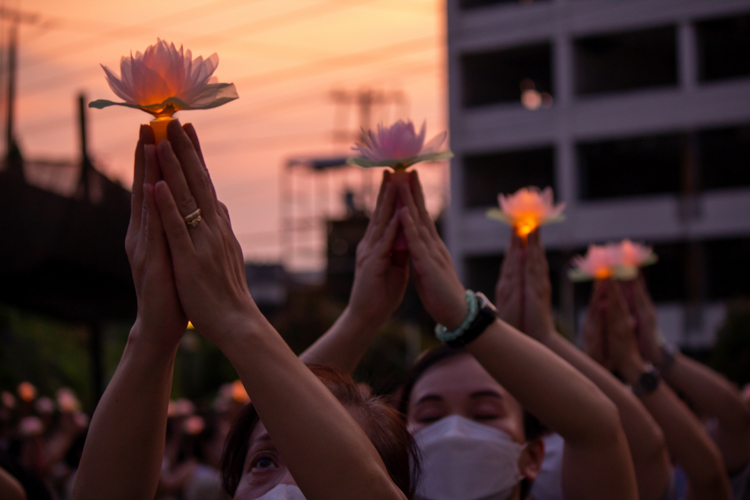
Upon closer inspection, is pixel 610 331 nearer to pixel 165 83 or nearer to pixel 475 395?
pixel 475 395

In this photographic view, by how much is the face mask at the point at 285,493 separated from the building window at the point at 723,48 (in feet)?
95.8

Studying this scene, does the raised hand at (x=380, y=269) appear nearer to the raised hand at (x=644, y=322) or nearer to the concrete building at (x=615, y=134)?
the raised hand at (x=644, y=322)

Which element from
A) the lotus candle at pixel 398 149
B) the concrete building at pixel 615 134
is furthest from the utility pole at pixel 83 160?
the concrete building at pixel 615 134

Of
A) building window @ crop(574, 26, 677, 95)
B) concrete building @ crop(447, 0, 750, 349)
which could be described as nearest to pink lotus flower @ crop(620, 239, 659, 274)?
concrete building @ crop(447, 0, 750, 349)

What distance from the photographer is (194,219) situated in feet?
5.27

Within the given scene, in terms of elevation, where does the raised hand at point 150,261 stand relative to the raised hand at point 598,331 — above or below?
above

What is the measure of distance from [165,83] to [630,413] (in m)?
2.18

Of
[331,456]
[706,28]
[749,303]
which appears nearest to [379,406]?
[331,456]

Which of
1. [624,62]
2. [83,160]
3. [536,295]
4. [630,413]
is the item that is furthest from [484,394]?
[624,62]

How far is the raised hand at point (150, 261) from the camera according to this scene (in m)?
1.60

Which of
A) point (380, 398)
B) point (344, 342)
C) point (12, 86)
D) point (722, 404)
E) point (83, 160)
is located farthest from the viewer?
point (12, 86)

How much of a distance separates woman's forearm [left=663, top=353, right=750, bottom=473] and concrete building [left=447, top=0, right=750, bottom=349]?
21.9m

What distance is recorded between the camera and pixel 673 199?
91.7 feet

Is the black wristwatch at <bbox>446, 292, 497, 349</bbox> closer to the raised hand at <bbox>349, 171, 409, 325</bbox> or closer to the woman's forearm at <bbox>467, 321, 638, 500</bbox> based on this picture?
the woman's forearm at <bbox>467, 321, 638, 500</bbox>
